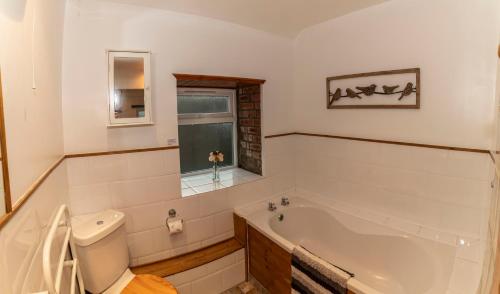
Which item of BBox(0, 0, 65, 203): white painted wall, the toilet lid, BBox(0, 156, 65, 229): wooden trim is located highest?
BBox(0, 0, 65, 203): white painted wall

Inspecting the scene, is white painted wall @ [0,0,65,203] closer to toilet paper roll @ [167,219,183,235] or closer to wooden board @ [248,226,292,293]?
toilet paper roll @ [167,219,183,235]

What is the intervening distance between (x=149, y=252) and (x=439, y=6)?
9.07 ft

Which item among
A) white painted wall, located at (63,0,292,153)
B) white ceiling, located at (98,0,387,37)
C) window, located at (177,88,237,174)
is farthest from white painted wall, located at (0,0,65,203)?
window, located at (177,88,237,174)

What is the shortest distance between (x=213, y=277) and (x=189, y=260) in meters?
0.25

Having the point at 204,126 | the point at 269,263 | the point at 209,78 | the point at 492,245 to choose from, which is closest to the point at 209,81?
the point at 209,78

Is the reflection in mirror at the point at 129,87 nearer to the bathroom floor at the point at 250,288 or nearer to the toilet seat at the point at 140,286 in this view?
the toilet seat at the point at 140,286

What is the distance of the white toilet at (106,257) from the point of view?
143 centimetres

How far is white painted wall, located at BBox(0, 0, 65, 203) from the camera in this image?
74 cm

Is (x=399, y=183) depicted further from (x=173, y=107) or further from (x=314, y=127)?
(x=173, y=107)

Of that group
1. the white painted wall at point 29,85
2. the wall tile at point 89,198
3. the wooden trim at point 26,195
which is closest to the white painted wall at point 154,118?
the wall tile at point 89,198

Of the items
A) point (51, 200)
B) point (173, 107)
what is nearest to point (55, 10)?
point (173, 107)

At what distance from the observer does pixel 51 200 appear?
117 centimetres

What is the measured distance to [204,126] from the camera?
106 inches

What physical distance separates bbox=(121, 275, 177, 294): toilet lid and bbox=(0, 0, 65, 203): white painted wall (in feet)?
2.94
